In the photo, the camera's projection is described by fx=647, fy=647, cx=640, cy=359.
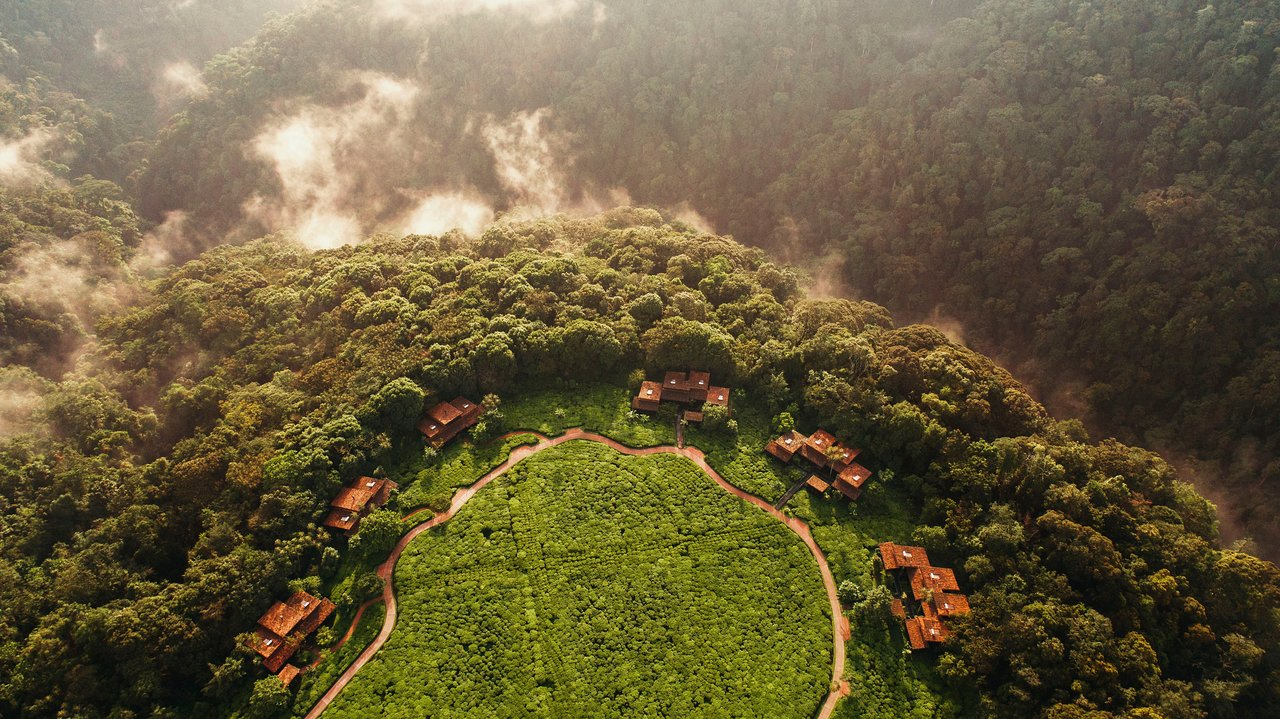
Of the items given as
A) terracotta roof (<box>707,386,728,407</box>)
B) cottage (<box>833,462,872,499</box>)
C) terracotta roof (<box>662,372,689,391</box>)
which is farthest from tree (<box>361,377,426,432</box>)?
cottage (<box>833,462,872,499</box>)

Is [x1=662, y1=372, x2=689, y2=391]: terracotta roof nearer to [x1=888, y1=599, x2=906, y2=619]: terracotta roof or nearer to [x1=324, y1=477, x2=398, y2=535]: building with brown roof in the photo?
[x1=888, y1=599, x2=906, y2=619]: terracotta roof

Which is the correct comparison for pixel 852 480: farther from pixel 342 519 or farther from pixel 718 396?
pixel 342 519

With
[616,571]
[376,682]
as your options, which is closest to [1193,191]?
[616,571]

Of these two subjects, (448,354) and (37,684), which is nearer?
(37,684)

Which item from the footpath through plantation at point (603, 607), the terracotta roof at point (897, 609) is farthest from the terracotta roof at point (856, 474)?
the terracotta roof at point (897, 609)

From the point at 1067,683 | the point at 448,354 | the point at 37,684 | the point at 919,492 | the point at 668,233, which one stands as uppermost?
the point at 668,233

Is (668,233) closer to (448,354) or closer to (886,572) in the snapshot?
(448,354)

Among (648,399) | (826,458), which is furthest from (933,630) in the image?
(648,399)
